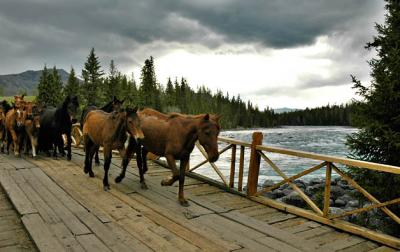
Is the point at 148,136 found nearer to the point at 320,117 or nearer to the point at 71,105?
the point at 71,105

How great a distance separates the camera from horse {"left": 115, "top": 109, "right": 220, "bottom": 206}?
6.24 metres

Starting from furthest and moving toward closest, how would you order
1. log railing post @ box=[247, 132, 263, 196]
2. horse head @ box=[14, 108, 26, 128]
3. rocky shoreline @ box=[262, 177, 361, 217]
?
rocky shoreline @ box=[262, 177, 361, 217] < horse head @ box=[14, 108, 26, 128] < log railing post @ box=[247, 132, 263, 196]

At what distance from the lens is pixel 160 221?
5.46 m

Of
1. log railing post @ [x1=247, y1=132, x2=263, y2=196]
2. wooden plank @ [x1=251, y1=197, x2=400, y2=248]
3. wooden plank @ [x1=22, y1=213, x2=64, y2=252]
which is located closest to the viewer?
wooden plank @ [x1=22, y1=213, x2=64, y2=252]

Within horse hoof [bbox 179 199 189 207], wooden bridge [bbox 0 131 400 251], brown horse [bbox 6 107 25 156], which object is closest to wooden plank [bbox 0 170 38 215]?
wooden bridge [bbox 0 131 400 251]

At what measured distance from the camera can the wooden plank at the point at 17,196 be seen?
5794 mm

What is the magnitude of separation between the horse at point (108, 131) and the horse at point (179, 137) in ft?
1.18

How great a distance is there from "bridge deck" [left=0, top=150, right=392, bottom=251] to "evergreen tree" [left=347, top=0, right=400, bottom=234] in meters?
5.14

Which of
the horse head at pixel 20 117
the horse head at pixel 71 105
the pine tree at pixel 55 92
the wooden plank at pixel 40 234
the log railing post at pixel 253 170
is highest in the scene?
the pine tree at pixel 55 92

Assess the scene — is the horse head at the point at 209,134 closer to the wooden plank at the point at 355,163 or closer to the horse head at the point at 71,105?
the wooden plank at the point at 355,163

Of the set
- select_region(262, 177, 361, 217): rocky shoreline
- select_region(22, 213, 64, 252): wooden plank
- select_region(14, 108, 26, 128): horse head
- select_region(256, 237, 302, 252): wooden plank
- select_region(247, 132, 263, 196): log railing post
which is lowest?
select_region(262, 177, 361, 217): rocky shoreline

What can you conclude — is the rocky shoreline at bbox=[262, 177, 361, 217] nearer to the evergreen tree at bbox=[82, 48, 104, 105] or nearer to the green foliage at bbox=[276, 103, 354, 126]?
the evergreen tree at bbox=[82, 48, 104, 105]

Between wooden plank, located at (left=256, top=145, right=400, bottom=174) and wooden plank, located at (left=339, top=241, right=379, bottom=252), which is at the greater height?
wooden plank, located at (left=256, top=145, right=400, bottom=174)

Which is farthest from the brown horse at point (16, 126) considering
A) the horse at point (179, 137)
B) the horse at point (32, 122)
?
the horse at point (179, 137)
